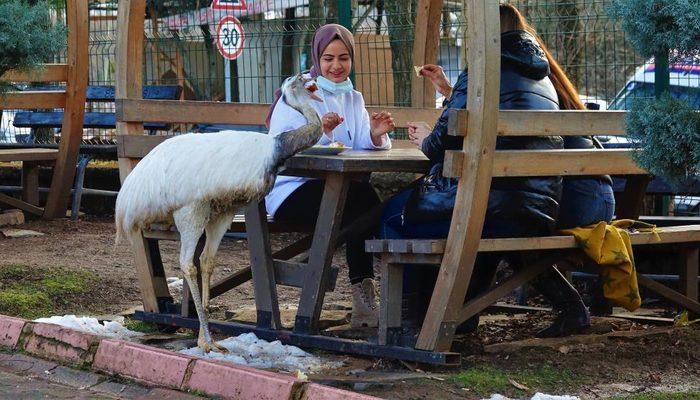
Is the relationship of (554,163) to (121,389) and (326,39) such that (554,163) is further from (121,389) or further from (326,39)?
(121,389)

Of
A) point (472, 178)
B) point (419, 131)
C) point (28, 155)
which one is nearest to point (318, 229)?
point (419, 131)

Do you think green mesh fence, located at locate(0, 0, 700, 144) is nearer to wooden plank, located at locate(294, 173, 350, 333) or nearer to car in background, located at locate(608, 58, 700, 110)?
car in background, located at locate(608, 58, 700, 110)

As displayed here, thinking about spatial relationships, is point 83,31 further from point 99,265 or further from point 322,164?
point 322,164

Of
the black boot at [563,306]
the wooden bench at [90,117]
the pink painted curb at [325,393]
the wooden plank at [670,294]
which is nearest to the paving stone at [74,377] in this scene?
the pink painted curb at [325,393]

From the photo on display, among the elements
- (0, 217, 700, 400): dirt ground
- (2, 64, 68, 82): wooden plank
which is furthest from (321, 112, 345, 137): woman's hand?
(2, 64, 68, 82): wooden plank

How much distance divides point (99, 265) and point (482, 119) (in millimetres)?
4542

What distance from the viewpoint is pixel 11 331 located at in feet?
21.4

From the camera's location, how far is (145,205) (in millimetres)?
6027

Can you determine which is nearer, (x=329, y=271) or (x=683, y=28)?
(x=683, y=28)

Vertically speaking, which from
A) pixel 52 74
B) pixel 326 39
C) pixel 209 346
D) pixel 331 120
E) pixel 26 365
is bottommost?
pixel 26 365

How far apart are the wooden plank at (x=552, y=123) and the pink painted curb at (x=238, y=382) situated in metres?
1.30

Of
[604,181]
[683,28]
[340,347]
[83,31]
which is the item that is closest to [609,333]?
[604,181]

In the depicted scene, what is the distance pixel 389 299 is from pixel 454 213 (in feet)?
1.75

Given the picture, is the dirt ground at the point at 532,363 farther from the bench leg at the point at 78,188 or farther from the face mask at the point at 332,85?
the bench leg at the point at 78,188
